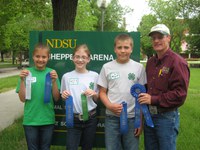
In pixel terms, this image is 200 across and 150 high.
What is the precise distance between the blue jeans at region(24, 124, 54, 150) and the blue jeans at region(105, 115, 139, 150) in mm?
785

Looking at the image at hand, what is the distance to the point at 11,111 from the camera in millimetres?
9852

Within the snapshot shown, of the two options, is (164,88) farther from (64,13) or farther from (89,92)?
(64,13)

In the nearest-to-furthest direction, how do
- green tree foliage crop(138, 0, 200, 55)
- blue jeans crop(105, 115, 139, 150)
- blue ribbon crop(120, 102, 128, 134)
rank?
blue ribbon crop(120, 102, 128, 134)
blue jeans crop(105, 115, 139, 150)
green tree foliage crop(138, 0, 200, 55)

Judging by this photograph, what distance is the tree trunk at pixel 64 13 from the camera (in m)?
7.31

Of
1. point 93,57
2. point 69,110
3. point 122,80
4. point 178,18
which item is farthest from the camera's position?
point 178,18

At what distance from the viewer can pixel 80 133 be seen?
4.09 meters

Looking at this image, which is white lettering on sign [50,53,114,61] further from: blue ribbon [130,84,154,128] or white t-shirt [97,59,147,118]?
blue ribbon [130,84,154,128]

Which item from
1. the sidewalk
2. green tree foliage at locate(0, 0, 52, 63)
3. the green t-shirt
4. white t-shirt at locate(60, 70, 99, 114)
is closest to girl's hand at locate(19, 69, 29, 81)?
the green t-shirt

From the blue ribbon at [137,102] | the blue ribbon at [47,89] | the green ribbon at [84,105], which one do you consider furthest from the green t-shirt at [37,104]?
the blue ribbon at [137,102]

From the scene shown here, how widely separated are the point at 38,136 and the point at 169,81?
5.89ft

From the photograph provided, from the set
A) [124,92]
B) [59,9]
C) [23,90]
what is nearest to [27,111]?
[23,90]

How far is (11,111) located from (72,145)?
620 centimetres

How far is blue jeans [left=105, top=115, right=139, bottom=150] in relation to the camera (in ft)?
12.4

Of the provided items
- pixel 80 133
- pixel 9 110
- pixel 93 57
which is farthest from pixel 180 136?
pixel 9 110
